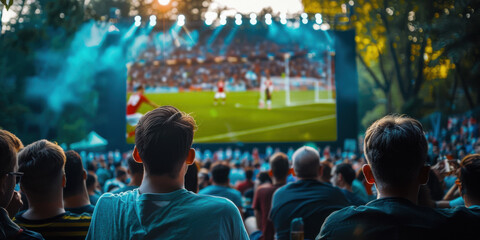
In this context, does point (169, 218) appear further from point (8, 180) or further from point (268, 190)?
point (268, 190)

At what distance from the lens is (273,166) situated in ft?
16.4

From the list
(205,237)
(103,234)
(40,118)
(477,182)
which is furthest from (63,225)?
(40,118)

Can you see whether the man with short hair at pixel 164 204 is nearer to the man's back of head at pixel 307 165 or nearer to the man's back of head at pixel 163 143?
the man's back of head at pixel 163 143

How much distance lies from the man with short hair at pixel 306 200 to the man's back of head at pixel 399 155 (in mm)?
1815

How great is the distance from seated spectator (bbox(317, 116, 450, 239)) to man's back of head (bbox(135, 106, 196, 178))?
2.11 feet

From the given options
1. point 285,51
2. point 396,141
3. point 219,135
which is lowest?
point 219,135

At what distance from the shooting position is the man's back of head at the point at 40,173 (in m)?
2.55

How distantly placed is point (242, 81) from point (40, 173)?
20419 mm

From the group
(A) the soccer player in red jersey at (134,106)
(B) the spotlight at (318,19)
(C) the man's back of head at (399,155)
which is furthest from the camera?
(A) the soccer player in red jersey at (134,106)

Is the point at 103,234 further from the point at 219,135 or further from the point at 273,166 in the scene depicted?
the point at 219,135

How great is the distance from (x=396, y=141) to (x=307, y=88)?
2072cm

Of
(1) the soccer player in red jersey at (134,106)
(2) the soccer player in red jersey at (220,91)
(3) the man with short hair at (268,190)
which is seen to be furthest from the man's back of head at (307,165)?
(2) the soccer player in red jersey at (220,91)

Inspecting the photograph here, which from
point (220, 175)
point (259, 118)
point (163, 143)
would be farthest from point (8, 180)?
point (259, 118)

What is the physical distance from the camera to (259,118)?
885 inches
